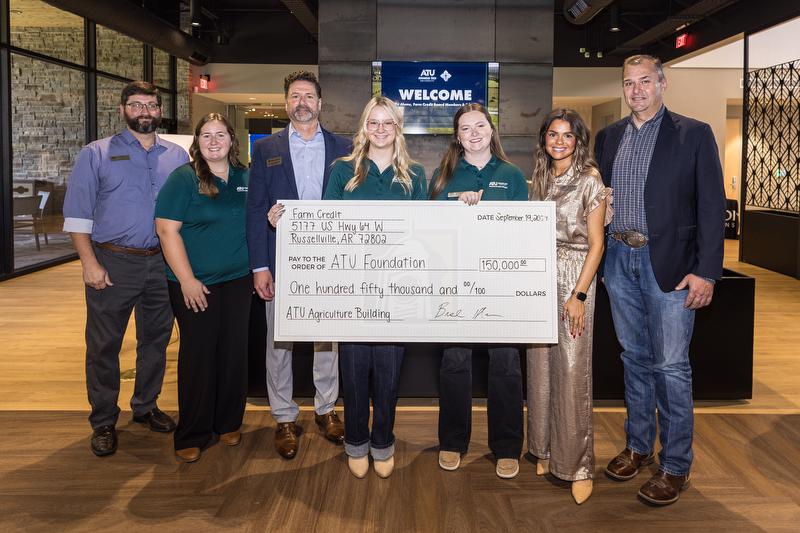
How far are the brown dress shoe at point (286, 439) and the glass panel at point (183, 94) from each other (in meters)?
11.5

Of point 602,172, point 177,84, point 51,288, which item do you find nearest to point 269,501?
point 602,172

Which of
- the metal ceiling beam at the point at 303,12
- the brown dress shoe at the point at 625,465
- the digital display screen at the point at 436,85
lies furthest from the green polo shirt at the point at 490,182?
the metal ceiling beam at the point at 303,12

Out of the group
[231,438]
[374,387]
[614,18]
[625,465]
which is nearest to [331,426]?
[231,438]

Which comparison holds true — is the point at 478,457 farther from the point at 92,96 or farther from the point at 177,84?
the point at 177,84

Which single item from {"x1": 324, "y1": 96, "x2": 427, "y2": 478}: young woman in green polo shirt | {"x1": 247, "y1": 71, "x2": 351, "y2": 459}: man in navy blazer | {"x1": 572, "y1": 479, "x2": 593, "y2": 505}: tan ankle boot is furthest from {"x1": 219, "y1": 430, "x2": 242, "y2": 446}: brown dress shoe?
{"x1": 572, "y1": 479, "x2": 593, "y2": 505}: tan ankle boot

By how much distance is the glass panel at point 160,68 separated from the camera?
43.1 feet

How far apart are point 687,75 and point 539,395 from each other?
1267cm

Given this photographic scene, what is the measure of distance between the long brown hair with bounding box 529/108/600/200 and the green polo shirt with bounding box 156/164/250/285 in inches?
50.8

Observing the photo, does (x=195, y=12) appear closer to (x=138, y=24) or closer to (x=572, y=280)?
(x=138, y=24)

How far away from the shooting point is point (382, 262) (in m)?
2.92

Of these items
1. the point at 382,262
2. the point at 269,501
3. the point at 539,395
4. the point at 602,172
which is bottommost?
the point at 269,501

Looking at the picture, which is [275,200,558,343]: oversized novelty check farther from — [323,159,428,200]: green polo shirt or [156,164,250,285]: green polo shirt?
[156,164,250,285]: green polo shirt

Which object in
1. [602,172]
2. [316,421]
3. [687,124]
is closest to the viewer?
[687,124]

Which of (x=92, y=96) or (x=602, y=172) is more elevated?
(x=92, y=96)
